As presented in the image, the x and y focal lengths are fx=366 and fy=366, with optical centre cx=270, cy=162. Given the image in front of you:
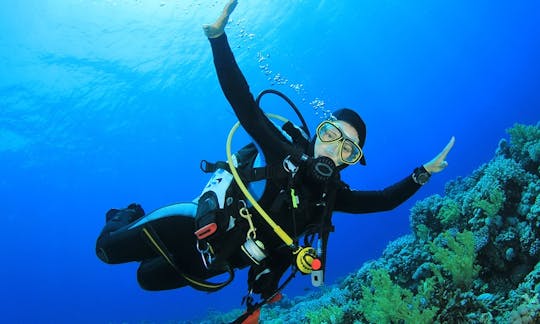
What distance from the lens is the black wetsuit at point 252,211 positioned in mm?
3604

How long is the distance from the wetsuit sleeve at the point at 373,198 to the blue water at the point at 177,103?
26149mm

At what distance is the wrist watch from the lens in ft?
15.3

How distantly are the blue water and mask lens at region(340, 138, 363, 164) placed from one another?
2648 centimetres

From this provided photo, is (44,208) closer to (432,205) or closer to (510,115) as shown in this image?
(432,205)

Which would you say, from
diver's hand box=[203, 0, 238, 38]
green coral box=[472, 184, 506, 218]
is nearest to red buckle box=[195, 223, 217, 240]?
diver's hand box=[203, 0, 238, 38]

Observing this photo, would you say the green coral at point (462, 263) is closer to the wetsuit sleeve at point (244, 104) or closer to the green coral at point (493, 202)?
the green coral at point (493, 202)

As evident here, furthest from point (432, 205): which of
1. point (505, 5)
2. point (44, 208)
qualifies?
point (44, 208)

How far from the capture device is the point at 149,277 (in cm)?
471

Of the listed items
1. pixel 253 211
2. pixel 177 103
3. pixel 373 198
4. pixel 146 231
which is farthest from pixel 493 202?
pixel 177 103

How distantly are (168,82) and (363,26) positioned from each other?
25.2 metres

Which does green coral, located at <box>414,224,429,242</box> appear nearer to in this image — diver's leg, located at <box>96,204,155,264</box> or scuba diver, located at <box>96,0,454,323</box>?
scuba diver, located at <box>96,0,454,323</box>

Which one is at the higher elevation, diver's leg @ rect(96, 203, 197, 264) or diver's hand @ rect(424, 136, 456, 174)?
diver's leg @ rect(96, 203, 197, 264)

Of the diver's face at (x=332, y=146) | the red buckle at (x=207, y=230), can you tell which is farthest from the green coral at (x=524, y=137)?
the red buckle at (x=207, y=230)

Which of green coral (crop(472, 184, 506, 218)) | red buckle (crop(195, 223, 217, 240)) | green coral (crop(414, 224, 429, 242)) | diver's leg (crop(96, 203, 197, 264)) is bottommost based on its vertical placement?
green coral (crop(472, 184, 506, 218))
